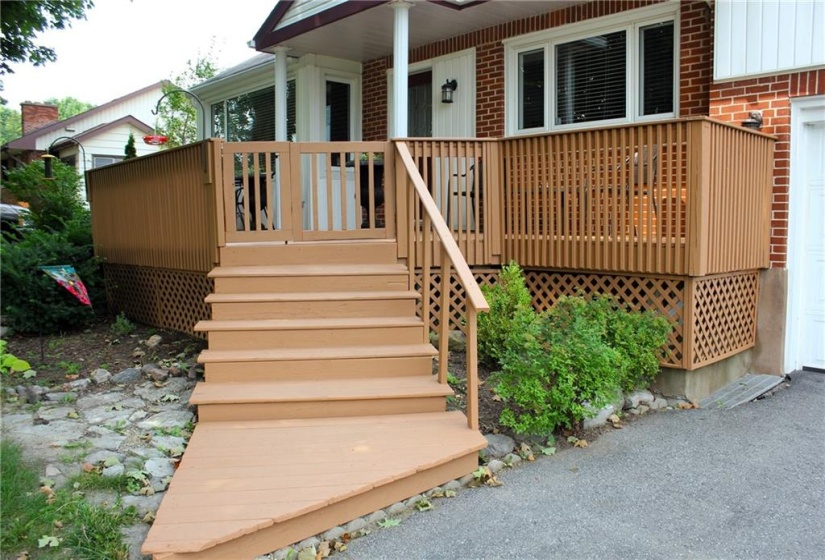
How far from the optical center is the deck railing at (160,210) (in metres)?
6.02

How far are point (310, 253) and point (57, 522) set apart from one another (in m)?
3.08

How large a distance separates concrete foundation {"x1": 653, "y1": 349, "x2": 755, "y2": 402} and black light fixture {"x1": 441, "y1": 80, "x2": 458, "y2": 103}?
443 centimetres

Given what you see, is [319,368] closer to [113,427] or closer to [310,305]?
[310,305]

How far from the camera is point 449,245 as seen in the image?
4414mm

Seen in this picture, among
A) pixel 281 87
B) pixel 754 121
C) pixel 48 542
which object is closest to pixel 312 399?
pixel 48 542

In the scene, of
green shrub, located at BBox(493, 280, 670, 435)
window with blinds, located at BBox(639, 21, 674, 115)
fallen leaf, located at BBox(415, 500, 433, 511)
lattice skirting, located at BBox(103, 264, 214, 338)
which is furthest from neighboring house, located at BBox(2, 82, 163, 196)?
fallen leaf, located at BBox(415, 500, 433, 511)

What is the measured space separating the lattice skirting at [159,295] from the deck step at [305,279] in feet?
3.31

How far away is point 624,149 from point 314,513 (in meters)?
3.89

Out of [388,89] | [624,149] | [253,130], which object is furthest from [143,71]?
[624,149]

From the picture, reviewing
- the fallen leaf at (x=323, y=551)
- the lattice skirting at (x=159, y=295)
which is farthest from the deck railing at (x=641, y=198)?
the fallen leaf at (x=323, y=551)

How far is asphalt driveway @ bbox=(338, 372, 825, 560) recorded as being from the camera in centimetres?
313

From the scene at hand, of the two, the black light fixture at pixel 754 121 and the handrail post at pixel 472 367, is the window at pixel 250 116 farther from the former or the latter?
the handrail post at pixel 472 367

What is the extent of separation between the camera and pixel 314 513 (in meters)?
3.18

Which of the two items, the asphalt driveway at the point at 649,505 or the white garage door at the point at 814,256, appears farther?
the white garage door at the point at 814,256
